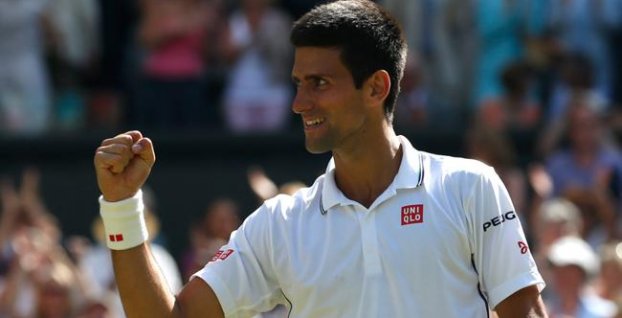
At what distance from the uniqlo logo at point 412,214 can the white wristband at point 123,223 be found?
72 centimetres

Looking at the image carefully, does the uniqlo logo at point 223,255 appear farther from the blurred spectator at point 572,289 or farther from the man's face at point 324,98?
the blurred spectator at point 572,289

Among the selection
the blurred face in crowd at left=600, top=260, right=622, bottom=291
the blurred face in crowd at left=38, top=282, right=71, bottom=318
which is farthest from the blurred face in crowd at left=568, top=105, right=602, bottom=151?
the blurred face in crowd at left=38, top=282, right=71, bottom=318

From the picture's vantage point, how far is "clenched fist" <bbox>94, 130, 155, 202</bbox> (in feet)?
14.0

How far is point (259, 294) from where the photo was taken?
460 cm

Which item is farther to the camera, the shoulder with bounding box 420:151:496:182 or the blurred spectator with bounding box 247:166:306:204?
the blurred spectator with bounding box 247:166:306:204

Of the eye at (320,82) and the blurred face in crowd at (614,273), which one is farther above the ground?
the eye at (320,82)

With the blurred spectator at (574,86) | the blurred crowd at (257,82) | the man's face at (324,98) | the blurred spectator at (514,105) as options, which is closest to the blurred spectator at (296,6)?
the blurred crowd at (257,82)

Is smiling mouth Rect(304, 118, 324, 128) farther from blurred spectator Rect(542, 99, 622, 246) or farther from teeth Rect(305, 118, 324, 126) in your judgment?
blurred spectator Rect(542, 99, 622, 246)

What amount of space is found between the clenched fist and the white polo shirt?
14.6 inches

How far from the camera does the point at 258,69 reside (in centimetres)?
1228

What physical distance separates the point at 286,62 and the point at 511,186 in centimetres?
267

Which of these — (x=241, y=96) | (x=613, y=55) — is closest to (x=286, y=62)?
(x=241, y=96)

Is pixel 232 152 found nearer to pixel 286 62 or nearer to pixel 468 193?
pixel 286 62

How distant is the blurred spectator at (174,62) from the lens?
1221cm
